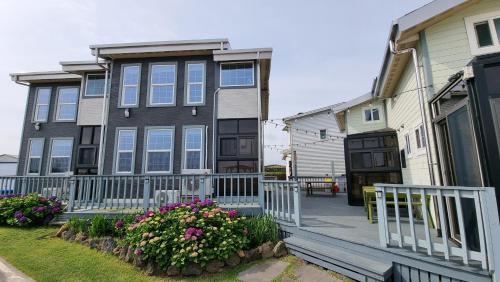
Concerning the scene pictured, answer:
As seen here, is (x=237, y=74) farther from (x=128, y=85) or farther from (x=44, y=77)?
(x=44, y=77)

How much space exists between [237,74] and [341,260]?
6.91 m

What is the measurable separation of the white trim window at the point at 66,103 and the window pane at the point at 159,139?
4.54 m

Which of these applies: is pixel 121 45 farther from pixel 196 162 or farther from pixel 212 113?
pixel 196 162

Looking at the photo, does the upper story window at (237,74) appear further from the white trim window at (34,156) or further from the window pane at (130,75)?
the white trim window at (34,156)

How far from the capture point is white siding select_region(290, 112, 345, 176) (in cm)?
1537

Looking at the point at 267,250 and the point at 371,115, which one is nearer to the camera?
the point at 267,250

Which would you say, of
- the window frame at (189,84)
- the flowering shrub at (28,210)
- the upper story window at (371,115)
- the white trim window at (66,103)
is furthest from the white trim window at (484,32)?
the white trim window at (66,103)

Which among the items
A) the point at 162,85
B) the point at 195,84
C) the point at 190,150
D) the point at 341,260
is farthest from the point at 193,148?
the point at 341,260

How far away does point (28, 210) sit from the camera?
238 inches

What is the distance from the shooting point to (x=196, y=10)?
6.67 metres

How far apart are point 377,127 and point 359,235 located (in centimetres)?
640

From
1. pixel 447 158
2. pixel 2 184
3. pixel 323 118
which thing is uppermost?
pixel 323 118

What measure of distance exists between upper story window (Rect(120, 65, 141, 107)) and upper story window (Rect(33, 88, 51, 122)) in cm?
445

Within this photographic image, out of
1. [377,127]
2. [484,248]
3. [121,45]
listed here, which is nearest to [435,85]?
[484,248]
